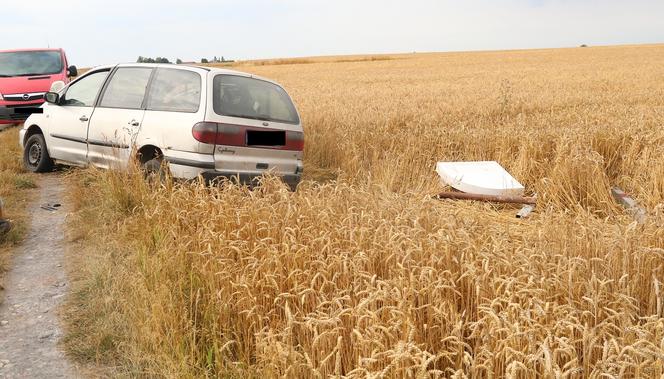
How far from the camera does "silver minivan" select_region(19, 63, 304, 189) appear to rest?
20.8 ft

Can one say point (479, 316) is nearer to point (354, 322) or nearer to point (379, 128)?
point (354, 322)

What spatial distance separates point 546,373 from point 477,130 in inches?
305

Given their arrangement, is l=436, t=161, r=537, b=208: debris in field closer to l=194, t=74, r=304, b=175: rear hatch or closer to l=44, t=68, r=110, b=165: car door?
l=194, t=74, r=304, b=175: rear hatch

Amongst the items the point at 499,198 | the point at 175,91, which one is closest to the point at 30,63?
the point at 175,91

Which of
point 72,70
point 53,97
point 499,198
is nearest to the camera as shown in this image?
point 499,198

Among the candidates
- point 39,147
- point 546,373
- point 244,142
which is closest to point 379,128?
point 244,142

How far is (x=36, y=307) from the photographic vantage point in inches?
164

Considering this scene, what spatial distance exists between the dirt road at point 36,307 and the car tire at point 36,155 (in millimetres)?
2611

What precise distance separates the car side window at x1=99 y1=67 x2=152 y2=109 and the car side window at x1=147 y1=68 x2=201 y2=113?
0.67 feet

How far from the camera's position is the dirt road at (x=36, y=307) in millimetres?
3396

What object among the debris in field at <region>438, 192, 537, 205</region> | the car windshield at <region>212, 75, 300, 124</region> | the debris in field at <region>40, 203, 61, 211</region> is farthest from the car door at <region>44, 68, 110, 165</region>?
the debris in field at <region>438, 192, 537, 205</region>

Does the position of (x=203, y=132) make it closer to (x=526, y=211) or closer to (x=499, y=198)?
(x=499, y=198)

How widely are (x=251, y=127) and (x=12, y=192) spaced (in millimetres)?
3282

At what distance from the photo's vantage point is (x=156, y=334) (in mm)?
3318
